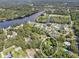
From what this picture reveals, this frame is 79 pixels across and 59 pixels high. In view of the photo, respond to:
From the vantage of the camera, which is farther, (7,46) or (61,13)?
(61,13)

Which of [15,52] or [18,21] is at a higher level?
[15,52]

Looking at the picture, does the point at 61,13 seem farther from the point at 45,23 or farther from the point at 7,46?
the point at 7,46

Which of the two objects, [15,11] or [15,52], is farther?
[15,11]

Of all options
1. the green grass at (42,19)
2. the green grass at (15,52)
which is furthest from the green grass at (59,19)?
the green grass at (15,52)

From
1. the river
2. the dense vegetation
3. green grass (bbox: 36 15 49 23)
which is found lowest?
the river

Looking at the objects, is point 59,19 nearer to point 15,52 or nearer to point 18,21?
point 18,21

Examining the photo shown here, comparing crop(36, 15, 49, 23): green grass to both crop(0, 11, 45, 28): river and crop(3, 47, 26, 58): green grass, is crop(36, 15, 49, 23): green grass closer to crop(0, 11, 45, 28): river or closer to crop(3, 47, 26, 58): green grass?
crop(0, 11, 45, 28): river

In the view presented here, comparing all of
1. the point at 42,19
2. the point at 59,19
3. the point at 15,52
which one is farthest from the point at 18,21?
the point at 15,52

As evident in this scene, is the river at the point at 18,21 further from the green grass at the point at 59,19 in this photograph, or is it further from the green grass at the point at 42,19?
the green grass at the point at 59,19

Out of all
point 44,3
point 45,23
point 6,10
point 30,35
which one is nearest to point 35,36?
point 30,35

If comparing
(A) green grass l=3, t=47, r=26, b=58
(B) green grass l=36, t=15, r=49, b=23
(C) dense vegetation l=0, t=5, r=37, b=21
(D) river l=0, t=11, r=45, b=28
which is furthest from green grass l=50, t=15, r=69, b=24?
(A) green grass l=3, t=47, r=26, b=58

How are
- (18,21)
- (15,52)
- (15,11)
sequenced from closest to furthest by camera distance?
(15,52)
(18,21)
(15,11)
